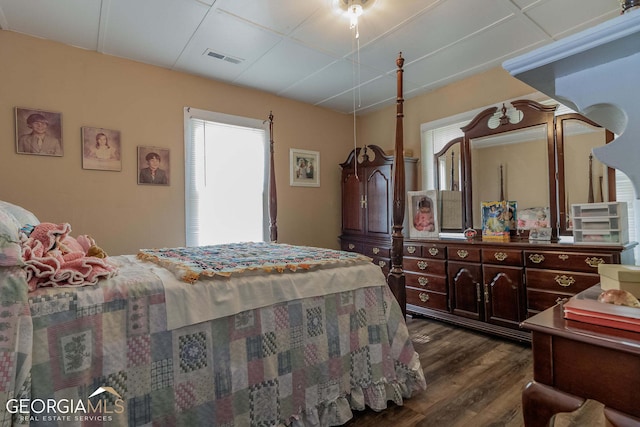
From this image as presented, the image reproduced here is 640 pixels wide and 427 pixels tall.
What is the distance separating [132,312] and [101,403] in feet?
1.00

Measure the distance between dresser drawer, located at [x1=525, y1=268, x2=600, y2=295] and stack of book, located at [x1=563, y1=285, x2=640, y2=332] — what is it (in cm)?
195

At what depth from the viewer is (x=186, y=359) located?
4.18 feet

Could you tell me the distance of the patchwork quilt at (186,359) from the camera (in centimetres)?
101

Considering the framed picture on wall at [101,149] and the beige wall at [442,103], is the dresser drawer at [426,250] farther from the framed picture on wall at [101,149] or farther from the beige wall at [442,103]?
the framed picture on wall at [101,149]

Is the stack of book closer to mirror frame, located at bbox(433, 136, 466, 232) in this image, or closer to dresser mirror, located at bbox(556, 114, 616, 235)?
dresser mirror, located at bbox(556, 114, 616, 235)

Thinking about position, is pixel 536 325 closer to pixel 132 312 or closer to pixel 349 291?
pixel 349 291

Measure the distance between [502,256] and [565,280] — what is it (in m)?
0.47

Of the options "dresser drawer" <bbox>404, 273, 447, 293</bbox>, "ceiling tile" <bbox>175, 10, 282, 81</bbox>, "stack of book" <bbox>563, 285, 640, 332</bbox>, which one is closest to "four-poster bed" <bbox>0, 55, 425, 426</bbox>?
"stack of book" <bbox>563, 285, 640, 332</bbox>

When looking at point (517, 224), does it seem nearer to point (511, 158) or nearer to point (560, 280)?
point (511, 158)

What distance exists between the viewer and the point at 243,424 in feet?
4.51

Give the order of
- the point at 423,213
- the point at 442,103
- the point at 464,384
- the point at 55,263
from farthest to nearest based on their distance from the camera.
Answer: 1. the point at 442,103
2. the point at 423,213
3. the point at 464,384
4. the point at 55,263

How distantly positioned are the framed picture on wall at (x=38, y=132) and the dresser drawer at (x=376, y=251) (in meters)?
3.31

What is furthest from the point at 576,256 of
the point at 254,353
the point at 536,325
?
the point at 254,353

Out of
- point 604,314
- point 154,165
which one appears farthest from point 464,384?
point 154,165
